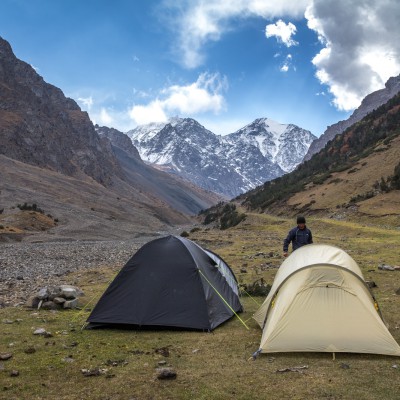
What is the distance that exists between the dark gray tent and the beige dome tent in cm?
187

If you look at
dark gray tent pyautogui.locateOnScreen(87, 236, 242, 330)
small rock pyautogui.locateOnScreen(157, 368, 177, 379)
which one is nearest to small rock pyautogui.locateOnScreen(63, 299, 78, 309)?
dark gray tent pyautogui.locateOnScreen(87, 236, 242, 330)

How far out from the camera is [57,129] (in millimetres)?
160875

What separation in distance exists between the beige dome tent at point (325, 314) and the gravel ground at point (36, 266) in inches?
363

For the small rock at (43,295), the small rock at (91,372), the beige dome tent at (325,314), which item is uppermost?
the beige dome tent at (325,314)

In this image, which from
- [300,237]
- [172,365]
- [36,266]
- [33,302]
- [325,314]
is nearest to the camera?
[172,365]

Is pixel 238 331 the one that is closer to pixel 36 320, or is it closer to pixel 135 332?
pixel 135 332

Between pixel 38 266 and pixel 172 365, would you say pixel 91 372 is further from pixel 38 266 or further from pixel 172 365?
pixel 38 266

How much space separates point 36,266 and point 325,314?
2163 centimetres

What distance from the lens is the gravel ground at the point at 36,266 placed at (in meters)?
17.6

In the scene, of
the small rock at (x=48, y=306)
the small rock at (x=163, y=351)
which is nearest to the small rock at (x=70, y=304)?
the small rock at (x=48, y=306)

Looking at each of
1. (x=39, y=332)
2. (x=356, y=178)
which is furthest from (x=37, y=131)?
(x=39, y=332)

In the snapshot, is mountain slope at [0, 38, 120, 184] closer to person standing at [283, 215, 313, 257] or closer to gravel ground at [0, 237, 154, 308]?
gravel ground at [0, 237, 154, 308]

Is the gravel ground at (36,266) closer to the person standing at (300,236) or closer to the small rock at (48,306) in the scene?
the small rock at (48,306)

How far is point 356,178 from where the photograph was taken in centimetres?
6781
